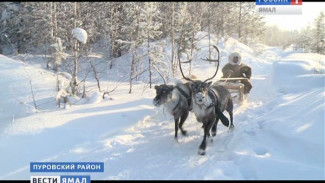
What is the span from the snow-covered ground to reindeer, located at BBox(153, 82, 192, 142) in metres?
0.53

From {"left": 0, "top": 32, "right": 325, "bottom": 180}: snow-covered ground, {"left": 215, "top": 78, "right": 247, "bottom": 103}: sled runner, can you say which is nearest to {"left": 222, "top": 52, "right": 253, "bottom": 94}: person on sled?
{"left": 215, "top": 78, "right": 247, "bottom": 103}: sled runner

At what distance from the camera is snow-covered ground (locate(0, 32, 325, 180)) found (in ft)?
17.8

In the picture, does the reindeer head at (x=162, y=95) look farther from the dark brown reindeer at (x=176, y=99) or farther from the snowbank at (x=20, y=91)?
the snowbank at (x=20, y=91)

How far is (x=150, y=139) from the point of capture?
23.6 feet

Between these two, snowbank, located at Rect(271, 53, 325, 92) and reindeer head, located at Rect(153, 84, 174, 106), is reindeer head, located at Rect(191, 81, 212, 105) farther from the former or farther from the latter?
snowbank, located at Rect(271, 53, 325, 92)

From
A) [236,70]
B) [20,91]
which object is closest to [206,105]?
[236,70]

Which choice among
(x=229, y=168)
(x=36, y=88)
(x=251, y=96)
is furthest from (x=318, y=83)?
(x=36, y=88)

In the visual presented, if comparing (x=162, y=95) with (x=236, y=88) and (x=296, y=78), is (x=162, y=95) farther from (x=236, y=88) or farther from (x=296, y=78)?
(x=296, y=78)

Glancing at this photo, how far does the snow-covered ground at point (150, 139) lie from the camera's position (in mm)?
5434

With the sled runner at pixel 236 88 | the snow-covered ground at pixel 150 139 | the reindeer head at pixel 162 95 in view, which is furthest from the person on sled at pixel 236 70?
the reindeer head at pixel 162 95

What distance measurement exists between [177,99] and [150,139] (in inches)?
42.9

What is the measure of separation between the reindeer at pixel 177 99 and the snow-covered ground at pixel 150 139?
0.53m

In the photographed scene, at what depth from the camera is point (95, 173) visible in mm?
5574

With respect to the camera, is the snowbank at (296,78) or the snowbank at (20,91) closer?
the snowbank at (20,91)
